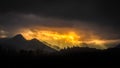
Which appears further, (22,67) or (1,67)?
(22,67)

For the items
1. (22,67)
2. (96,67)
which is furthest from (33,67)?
(96,67)

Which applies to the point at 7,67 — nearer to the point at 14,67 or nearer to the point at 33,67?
the point at 14,67

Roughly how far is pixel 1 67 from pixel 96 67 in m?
72.6

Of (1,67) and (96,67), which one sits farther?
(96,67)

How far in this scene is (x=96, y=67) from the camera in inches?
7421

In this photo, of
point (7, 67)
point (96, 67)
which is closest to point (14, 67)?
point (7, 67)

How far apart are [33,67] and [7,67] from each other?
20641 millimetres

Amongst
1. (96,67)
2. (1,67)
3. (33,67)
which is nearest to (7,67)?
(1,67)

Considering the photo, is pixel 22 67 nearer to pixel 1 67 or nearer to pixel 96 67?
pixel 1 67

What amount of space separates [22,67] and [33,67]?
8.47m

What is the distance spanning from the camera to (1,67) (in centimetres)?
16925

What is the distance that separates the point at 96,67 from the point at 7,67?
68.4 metres

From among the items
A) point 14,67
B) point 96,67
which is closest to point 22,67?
point 14,67

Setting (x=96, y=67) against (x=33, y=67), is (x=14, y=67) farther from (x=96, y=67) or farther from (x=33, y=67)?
(x=96, y=67)
